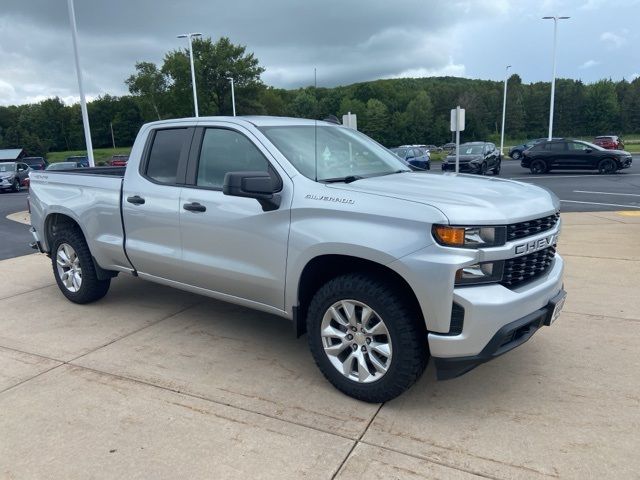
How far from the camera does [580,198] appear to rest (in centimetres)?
1492

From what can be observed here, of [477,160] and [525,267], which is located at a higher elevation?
[525,267]

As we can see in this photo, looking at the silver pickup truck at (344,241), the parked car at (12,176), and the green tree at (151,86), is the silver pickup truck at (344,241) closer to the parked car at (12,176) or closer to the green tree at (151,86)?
the parked car at (12,176)

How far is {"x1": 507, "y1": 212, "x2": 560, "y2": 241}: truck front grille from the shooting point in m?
3.07

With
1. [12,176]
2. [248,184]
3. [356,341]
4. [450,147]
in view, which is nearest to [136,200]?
[248,184]

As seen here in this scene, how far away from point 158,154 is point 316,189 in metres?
1.86

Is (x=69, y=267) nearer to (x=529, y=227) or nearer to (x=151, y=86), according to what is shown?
(x=529, y=227)

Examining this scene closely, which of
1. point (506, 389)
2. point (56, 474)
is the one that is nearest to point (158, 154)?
point (56, 474)

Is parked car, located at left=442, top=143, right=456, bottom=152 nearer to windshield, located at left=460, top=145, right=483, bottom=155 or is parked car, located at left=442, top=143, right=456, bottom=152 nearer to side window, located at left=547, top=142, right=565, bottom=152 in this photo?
windshield, located at left=460, top=145, right=483, bottom=155

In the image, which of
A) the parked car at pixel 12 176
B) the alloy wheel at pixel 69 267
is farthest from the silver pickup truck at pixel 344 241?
the parked car at pixel 12 176

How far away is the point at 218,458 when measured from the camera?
2.85 meters

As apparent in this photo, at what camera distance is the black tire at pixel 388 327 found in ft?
10.1

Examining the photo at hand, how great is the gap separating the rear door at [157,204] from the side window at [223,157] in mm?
211

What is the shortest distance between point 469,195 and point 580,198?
44.0 ft

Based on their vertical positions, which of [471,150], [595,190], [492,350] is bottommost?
[595,190]
